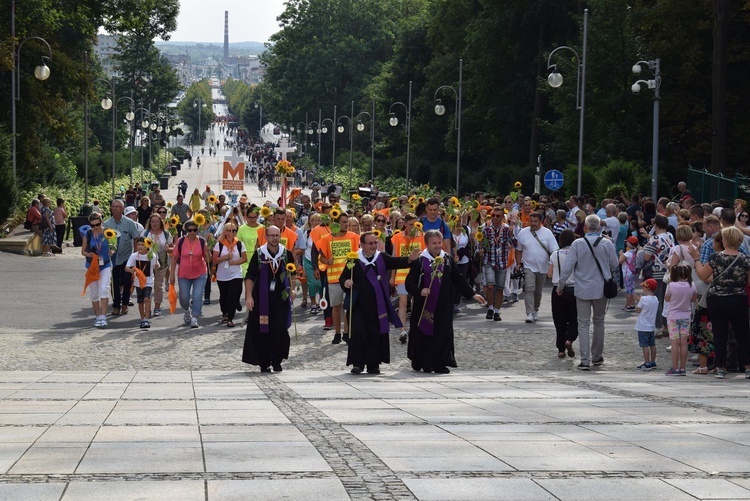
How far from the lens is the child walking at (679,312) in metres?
14.4

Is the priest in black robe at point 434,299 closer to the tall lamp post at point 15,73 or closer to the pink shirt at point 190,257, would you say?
the pink shirt at point 190,257

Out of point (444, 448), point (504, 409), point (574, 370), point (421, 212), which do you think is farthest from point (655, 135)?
point (444, 448)

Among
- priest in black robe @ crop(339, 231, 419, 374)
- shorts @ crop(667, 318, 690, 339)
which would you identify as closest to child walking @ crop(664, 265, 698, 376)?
shorts @ crop(667, 318, 690, 339)

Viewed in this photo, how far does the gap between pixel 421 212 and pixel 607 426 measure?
33.4 ft

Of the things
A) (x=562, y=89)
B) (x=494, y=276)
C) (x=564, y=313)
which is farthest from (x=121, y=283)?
(x=562, y=89)

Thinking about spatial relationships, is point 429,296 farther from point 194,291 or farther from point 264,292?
point 194,291

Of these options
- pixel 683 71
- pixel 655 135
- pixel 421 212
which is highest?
pixel 683 71

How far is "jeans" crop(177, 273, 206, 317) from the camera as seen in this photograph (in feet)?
63.2

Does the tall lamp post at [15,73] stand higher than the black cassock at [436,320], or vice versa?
the tall lamp post at [15,73]

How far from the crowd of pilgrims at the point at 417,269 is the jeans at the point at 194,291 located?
2 centimetres

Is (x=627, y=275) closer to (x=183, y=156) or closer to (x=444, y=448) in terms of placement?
(x=444, y=448)

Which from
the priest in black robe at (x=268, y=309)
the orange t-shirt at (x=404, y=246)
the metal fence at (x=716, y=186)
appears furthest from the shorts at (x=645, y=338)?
the metal fence at (x=716, y=186)

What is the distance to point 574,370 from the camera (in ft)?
49.9

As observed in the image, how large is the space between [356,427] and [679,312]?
6.25 metres
